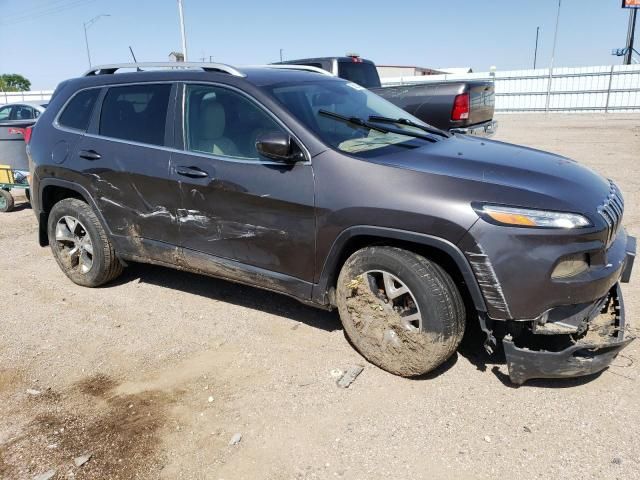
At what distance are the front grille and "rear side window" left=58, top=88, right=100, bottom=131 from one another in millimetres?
3944

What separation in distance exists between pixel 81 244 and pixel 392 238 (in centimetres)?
310

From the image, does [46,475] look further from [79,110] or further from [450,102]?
[450,102]

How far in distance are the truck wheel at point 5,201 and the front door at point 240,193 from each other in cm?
577

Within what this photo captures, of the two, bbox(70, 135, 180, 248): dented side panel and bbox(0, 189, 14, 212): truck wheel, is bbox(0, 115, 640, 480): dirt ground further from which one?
bbox(0, 189, 14, 212): truck wheel

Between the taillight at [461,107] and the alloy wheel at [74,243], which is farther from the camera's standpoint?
the taillight at [461,107]

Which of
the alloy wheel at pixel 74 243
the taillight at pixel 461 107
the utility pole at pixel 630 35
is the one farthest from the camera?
the utility pole at pixel 630 35

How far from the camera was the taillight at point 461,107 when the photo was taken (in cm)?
784

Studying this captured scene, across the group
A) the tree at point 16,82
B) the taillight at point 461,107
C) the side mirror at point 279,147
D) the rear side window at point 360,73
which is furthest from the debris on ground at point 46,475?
the tree at point 16,82

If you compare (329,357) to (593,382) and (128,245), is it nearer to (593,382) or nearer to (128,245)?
(593,382)

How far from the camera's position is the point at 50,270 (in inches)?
212

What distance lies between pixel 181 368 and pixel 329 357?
0.99 m

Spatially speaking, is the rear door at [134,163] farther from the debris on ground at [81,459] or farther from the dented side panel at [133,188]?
the debris on ground at [81,459]

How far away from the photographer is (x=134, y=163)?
156 inches

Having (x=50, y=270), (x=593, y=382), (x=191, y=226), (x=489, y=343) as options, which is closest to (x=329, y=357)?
(x=489, y=343)
